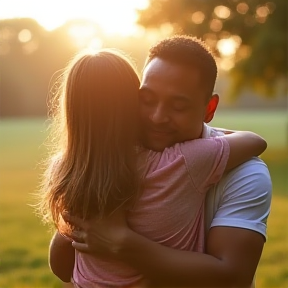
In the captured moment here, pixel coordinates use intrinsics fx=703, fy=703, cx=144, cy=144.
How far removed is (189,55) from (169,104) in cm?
19

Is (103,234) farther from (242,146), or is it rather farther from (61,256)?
(242,146)

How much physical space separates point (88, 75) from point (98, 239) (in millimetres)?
557

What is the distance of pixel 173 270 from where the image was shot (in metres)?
2.33

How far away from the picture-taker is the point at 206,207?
246 centimetres

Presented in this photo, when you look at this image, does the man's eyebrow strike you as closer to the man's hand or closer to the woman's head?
the woman's head

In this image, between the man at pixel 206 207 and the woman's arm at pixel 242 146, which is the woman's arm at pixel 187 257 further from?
the woman's arm at pixel 242 146

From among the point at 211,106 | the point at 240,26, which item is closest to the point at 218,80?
the point at 211,106

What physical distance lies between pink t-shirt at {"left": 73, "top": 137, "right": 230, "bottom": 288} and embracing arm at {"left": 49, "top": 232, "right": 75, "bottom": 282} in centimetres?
23

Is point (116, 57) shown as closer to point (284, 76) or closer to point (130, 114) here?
point (130, 114)

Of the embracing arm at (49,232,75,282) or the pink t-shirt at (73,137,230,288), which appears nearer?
the pink t-shirt at (73,137,230,288)

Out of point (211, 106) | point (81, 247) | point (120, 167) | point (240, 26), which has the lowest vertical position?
point (240, 26)

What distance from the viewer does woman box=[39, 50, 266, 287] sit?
2.32m

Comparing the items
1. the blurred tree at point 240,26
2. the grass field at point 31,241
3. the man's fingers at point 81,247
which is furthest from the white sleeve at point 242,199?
the blurred tree at point 240,26

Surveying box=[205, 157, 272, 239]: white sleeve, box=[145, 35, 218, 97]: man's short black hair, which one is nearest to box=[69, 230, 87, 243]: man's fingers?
box=[205, 157, 272, 239]: white sleeve
